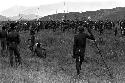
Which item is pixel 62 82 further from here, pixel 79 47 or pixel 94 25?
pixel 94 25

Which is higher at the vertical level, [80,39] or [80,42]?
[80,39]

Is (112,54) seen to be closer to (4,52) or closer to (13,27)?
(4,52)

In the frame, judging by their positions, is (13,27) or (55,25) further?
(55,25)

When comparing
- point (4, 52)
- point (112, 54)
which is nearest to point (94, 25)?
point (112, 54)

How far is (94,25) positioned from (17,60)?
109 ft

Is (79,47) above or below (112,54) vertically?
above

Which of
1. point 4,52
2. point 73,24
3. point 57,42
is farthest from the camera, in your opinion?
point 73,24

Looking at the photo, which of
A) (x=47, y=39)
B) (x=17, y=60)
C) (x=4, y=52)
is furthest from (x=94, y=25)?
(x=17, y=60)

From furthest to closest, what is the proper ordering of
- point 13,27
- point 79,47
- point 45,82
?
point 13,27
point 79,47
point 45,82

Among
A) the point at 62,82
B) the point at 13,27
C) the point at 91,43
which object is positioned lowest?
the point at 91,43

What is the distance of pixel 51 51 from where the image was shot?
23953 millimetres

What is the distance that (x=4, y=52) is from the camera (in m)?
19.5

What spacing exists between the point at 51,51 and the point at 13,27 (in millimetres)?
10875

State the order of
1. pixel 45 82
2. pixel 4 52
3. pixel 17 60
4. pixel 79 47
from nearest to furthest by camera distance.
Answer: pixel 45 82 < pixel 79 47 < pixel 17 60 < pixel 4 52
